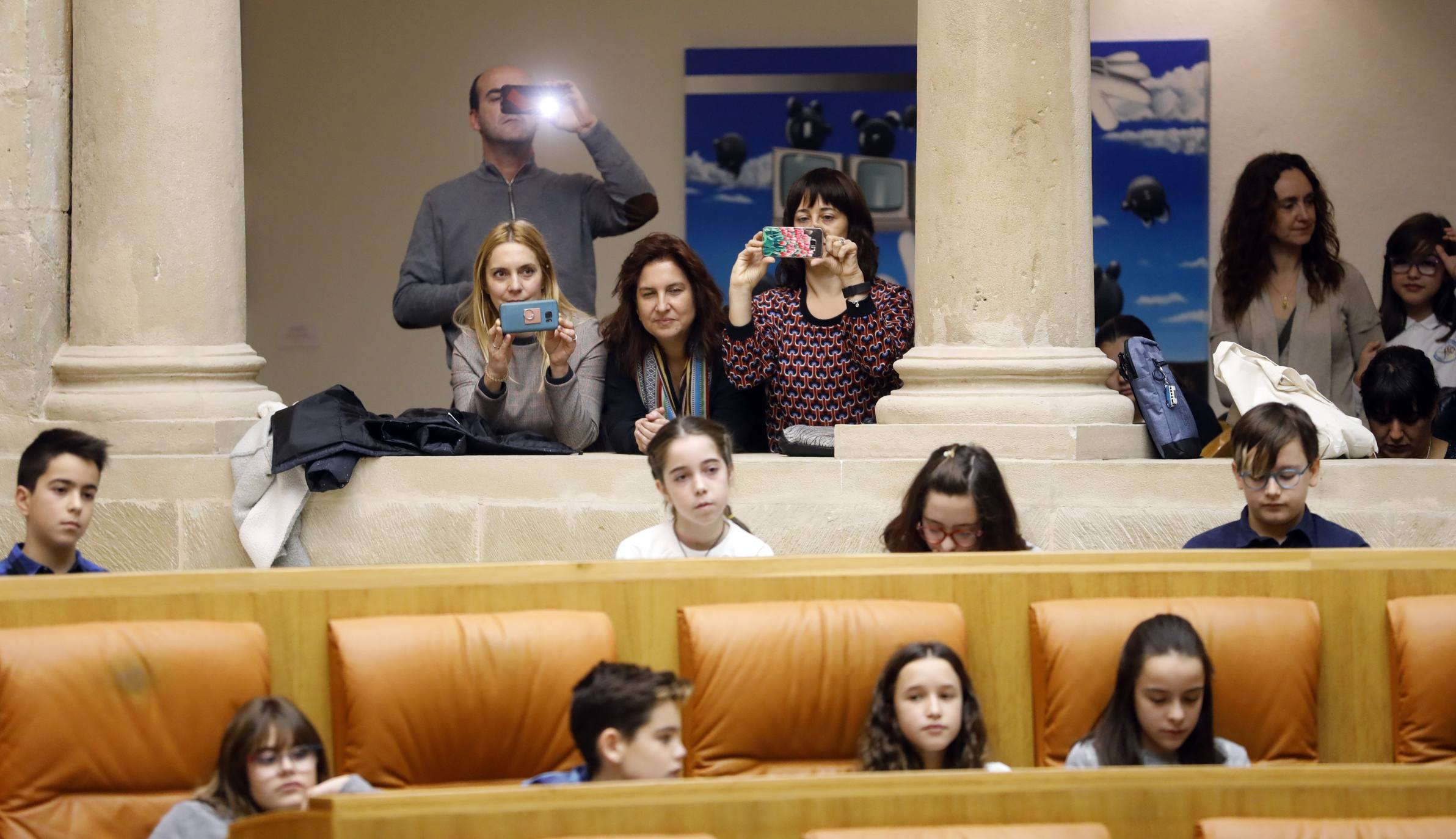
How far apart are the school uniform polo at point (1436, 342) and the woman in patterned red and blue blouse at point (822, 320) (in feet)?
5.77

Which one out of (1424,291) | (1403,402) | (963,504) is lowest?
(963,504)

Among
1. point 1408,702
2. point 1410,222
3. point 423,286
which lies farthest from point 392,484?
point 1410,222

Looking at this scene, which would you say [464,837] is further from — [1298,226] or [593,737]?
[1298,226]

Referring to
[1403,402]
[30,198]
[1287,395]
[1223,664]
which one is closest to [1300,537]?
[1223,664]

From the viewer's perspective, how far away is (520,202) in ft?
19.4

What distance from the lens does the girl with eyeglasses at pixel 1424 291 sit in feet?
18.6

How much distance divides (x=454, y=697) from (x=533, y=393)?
1848mm

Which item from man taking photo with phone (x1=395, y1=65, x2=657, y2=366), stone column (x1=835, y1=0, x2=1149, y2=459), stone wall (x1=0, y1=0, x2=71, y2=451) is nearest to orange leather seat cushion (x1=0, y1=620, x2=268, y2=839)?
stone column (x1=835, y1=0, x2=1149, y2=459)

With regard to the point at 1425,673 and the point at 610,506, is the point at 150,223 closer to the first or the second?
the point at 610,506

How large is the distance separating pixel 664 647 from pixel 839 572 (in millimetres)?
402

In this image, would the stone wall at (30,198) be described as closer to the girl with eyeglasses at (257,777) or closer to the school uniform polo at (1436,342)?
the girl with eyeglasses at (257,777)

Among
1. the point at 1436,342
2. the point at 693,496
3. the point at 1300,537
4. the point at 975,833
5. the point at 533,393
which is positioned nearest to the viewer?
the point at 975,833

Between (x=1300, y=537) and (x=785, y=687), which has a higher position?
(x=1300, y=537)

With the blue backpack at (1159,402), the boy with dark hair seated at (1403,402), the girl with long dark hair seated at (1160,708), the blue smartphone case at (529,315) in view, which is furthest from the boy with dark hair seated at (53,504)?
the boy with dark hair seated at (1403,402)
